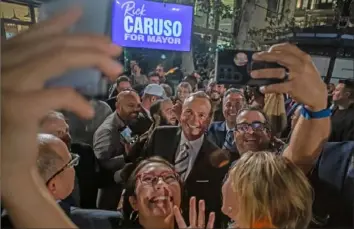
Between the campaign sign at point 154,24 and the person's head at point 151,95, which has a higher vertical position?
the campaign sign at point 154,24

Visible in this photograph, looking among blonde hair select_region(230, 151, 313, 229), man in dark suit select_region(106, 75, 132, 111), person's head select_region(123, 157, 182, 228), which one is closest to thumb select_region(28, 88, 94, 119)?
blonde hair select_region(230, 151, 313, 229)

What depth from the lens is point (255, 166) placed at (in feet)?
2.10

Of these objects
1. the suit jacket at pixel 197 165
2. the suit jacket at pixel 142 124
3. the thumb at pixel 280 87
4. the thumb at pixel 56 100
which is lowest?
the suit jacket at pixel 197 165

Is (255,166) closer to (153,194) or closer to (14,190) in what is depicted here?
(153,194)

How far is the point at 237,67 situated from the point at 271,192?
241 mm

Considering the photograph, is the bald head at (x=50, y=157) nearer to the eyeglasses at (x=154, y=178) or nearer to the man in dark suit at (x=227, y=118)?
the eyeglasses at (x=154, y=178)

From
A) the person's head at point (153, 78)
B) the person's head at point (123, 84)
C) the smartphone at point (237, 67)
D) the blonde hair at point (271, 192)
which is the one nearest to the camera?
the blonde hair at point (271, 192)

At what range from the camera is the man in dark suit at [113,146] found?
1086 mm

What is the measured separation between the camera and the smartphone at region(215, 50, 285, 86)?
0.72m

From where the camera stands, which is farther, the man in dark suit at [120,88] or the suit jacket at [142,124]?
the suit jacket at [142,124]

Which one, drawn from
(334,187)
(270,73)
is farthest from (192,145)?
(270,73)

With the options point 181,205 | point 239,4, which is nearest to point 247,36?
point 239,4

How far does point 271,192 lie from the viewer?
599mm

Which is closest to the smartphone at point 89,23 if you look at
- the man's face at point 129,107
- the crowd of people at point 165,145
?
the crowd of people at point 165,145
